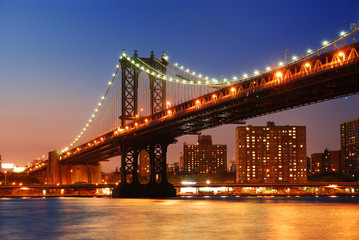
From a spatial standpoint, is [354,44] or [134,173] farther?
[134,173]

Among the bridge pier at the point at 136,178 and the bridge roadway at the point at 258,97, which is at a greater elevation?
the bridge roadway at the point at 258,97

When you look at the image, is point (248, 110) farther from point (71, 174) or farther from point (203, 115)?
point (71, 174)

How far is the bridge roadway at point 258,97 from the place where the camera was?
53872mm

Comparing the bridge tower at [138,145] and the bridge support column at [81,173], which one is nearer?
the bridge tower at [138,145]

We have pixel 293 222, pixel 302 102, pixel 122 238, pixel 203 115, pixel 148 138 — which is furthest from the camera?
pixel 148 138

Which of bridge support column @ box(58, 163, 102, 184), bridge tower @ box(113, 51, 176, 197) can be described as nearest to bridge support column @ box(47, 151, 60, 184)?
bridge support column @ box(58, 163, 102, 184)

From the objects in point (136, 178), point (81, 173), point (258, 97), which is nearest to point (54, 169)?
point (81, 173)

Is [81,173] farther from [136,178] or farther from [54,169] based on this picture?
[136,178]

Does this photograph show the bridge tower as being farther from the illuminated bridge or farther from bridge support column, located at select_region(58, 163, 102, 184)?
bridge support column, located at select_region(58, 163, 102, 184)

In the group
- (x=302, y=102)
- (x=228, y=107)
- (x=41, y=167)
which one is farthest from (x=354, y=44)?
(x=41, y=167)

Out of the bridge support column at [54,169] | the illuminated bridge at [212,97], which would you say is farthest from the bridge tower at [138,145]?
the bridge support column at [54,169]

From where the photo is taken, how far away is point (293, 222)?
139 feet

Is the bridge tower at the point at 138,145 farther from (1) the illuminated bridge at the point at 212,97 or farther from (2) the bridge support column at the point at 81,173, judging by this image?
(2) the bridge support column at the point at 81,173

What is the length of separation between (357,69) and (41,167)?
143m
